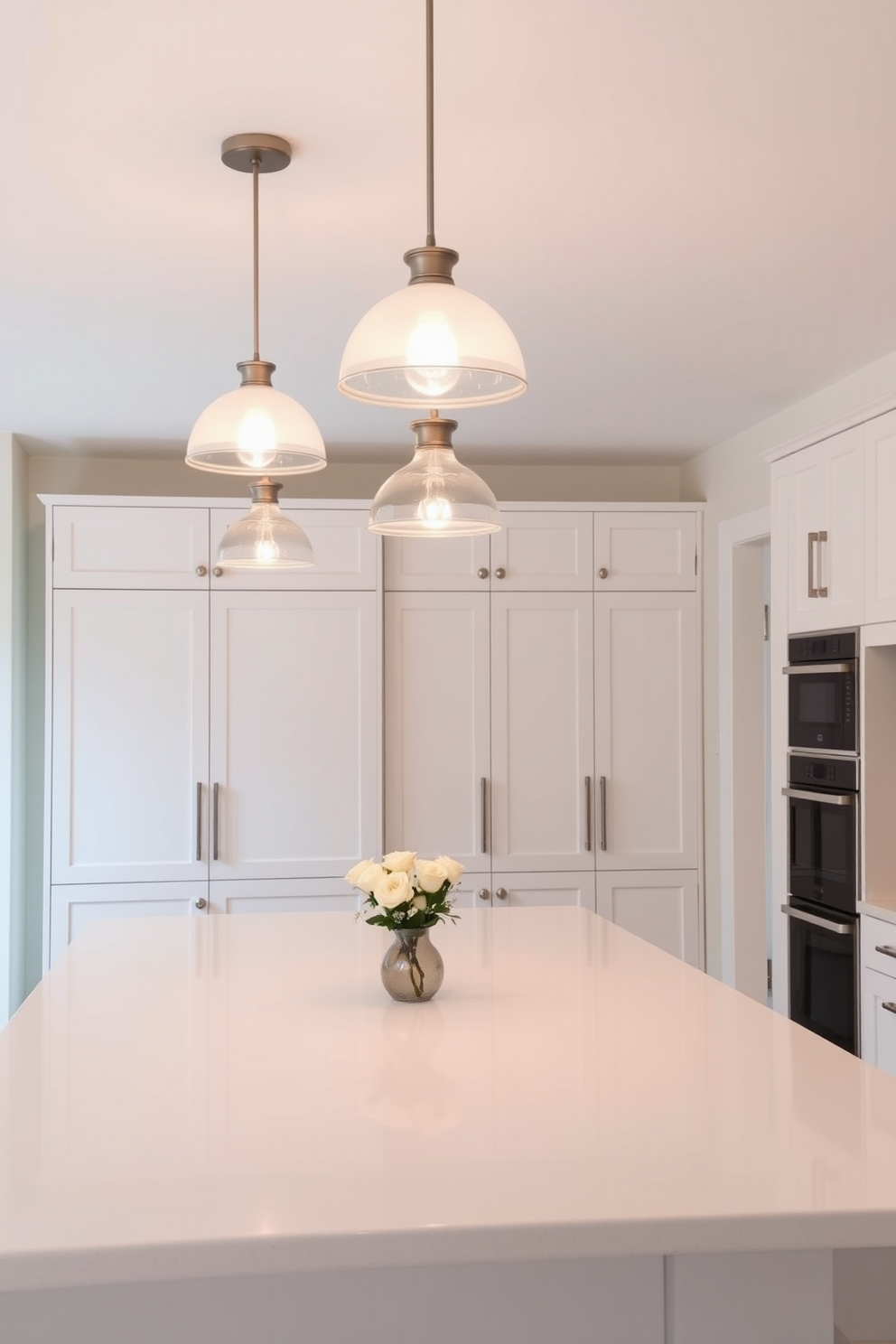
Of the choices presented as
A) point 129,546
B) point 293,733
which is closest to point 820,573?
point 293,733

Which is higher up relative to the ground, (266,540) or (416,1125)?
(266,540)

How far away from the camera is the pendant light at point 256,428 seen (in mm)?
2186

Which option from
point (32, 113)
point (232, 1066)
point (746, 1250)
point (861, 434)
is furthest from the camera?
point (861, 434)

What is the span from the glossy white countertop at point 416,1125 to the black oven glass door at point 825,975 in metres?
1.12

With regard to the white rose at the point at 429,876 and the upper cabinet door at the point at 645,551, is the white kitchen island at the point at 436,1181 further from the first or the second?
the upper cabinet door at the point at 645,551

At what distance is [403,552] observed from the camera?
16.7 feet

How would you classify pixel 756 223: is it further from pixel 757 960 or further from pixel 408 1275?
pixel 757 960

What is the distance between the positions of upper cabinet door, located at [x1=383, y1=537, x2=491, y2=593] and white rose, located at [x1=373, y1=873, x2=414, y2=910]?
2.96 m

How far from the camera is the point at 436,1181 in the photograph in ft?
4.68

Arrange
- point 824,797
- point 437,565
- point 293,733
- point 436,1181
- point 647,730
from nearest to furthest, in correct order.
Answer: point 436,1181
point 824,797
point 293,733
point 437,565
point 647,730

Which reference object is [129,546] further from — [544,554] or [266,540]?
[266,540]

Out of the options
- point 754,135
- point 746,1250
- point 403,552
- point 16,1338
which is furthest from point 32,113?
point 403,552

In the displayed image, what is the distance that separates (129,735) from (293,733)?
633 millimetres

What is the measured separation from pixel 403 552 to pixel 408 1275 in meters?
3.81
